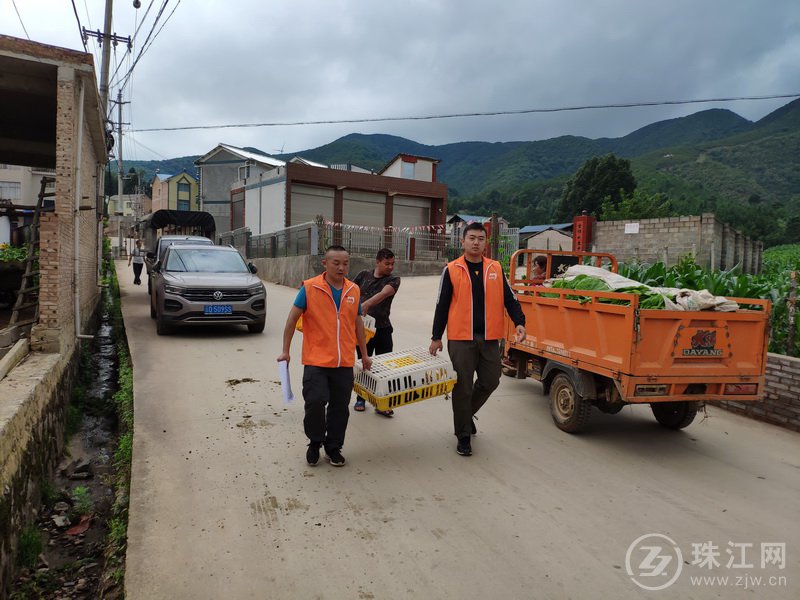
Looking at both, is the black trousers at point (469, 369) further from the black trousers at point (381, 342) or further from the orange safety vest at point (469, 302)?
the black trousers at point (381, 342)

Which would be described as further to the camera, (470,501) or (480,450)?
(480,450)

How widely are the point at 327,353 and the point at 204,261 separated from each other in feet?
23.1

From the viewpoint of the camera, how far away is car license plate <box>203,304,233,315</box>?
29.9ft

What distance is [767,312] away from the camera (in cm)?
483

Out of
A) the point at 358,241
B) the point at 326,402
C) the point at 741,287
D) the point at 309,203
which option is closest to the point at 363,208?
the point at 309,203

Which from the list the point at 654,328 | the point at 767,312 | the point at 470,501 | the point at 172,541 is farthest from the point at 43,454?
the point at 767,312

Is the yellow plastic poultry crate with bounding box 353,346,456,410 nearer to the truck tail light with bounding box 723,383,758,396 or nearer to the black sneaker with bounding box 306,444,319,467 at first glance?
the black sneaker with bounding box 306,444,319,467

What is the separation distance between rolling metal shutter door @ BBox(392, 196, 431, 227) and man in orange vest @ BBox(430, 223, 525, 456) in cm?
2674

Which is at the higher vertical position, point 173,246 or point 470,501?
point 173,246

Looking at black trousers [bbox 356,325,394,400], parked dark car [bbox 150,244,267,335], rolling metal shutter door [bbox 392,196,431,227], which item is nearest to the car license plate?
parked dark car [bbox 150,244,267,335]

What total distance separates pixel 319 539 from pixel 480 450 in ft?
6.33

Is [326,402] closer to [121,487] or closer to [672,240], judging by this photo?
[121,487]

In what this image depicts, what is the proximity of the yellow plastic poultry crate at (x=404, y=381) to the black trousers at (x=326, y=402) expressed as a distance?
0.83 feet

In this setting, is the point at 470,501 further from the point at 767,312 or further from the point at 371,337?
the point at 767,312
